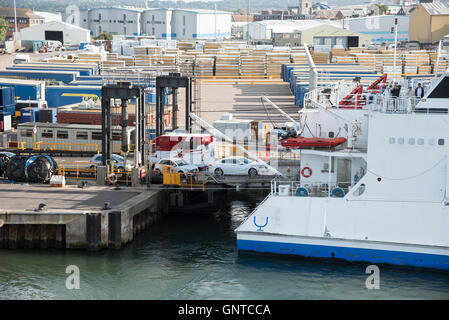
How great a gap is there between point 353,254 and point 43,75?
52.2 m

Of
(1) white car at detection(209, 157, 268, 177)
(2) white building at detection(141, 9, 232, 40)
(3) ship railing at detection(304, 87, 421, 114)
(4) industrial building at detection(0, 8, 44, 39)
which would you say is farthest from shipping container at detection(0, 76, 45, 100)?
(4) industrial building at detection(0, 8, 44, 39)

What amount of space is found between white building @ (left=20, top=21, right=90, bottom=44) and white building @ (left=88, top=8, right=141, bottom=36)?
21696 mm

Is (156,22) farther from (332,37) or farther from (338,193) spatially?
(338,193)

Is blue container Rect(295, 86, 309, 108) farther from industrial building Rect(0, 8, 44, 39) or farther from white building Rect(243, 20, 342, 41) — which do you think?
industrial building Rect(0, 8, 44, 39)

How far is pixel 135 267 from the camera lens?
26.4 m

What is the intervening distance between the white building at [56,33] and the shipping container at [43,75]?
2447 inches

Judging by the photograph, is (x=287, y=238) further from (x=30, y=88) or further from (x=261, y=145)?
(x=30, y=88)

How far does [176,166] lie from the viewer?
33688 millimetres

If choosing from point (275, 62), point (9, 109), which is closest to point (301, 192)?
point (9, 109)

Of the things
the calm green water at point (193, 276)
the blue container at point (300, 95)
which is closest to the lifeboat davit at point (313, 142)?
the calm green water at point (193, 276)
